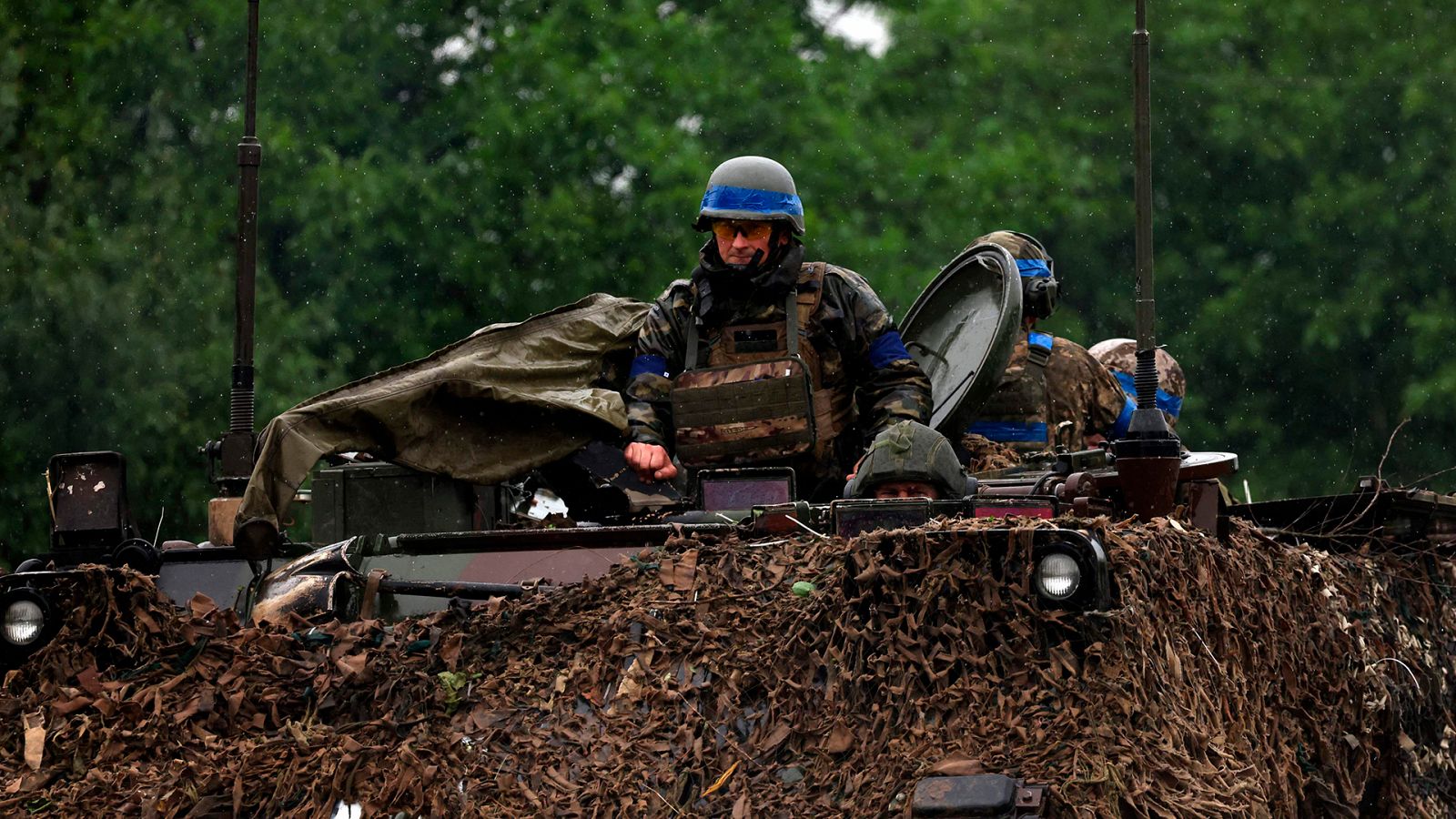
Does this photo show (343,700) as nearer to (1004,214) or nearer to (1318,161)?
(1004,214)

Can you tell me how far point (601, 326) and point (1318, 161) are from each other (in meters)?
21.1

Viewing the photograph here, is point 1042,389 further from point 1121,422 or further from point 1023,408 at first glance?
point 1121,422

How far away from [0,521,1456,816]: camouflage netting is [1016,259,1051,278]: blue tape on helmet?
11.4 feet

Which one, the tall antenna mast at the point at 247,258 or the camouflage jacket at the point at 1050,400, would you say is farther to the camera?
the camouflage jacket at the point at 1050,400

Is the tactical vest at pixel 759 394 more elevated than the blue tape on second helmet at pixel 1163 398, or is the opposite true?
the tactical vest at pixel 759 394

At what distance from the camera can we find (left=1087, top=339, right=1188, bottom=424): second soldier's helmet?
13.3 metres

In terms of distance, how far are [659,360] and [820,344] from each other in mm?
656

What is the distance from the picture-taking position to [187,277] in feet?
69.1

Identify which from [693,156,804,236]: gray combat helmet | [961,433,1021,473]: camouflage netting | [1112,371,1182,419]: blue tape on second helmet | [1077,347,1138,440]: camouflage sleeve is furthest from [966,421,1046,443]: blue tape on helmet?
[693,156,804,236]: gray combat helmet

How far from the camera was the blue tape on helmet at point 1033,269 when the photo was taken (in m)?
10.8

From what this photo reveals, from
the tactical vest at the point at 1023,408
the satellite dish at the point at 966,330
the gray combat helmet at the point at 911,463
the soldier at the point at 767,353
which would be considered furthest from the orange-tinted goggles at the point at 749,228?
the tactical vest at the point at 1023,408

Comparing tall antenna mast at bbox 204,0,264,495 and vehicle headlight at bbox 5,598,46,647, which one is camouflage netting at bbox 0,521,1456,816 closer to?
vehicle headlight at bbox 5,598,46,647

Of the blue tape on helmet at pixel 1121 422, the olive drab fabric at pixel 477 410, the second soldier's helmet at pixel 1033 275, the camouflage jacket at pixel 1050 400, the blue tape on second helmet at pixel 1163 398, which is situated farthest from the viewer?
the blue tape on second helmet at pixel 1163 398

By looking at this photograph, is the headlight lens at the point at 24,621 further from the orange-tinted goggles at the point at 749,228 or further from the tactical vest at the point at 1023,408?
the tactical vest at the point at 1023,408
